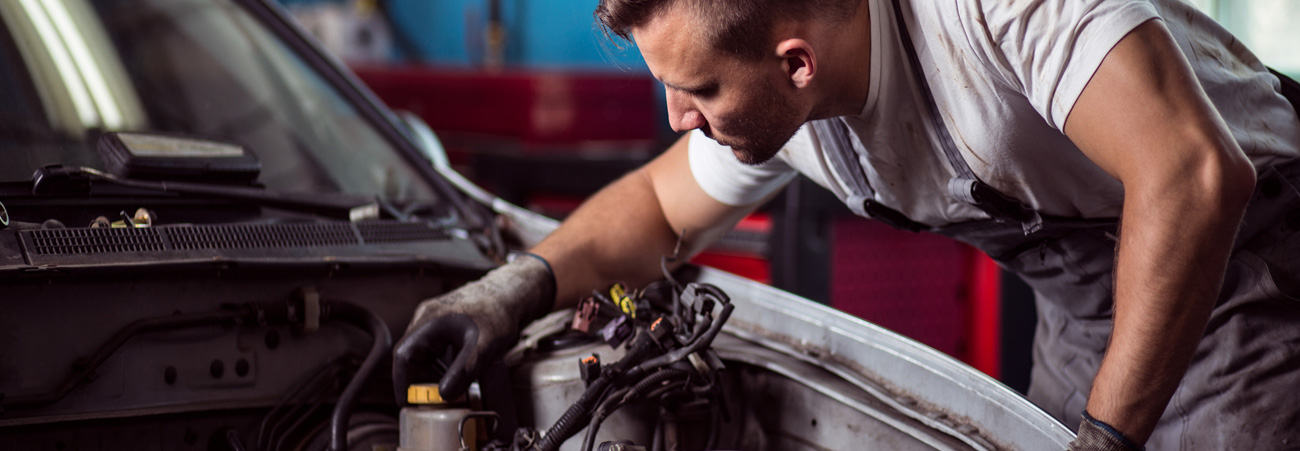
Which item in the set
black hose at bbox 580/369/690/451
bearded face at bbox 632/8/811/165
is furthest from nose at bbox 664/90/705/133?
black hose at bbox 580/369/690/451

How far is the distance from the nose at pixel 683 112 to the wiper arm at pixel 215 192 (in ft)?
2.00

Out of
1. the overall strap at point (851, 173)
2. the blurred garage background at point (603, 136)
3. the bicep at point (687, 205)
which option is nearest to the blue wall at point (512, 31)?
the blurred garage background at point (603, 136)

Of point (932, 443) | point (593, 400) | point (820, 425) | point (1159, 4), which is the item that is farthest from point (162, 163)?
point (1159, 4)

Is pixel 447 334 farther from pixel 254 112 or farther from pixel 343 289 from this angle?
pixel 254 112

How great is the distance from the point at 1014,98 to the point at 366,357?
3.08 ft

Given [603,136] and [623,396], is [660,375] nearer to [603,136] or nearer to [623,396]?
[623,396]

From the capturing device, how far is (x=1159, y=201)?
95cm

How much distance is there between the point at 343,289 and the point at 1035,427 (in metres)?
0.97

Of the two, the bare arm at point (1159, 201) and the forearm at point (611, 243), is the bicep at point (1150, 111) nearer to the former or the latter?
the bare arm at point (1159, 201)

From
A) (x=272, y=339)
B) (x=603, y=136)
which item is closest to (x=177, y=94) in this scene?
(x=272, y=339)

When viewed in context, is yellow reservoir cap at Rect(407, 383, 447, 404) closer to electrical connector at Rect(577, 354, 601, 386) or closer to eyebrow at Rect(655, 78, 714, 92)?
electrical connector at Rect(577, 354, 601, 386)

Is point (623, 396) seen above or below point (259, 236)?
below

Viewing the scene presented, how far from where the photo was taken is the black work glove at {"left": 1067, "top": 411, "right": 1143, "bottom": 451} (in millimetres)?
992

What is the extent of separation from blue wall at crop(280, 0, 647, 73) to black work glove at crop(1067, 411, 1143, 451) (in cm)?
462
